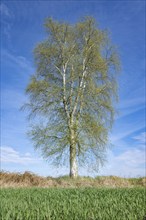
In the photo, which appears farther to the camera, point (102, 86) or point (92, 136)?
point (102, 86)

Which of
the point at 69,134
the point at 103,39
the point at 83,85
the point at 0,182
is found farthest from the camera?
the point at 103,39

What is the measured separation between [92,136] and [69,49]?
6.57 metres

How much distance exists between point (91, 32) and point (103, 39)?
112 cm

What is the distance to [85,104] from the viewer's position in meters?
21.8

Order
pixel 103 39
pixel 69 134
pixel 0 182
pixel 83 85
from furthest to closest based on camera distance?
pixel 103 39, pixel 83 85, pixel 69 134, pixel 0 182

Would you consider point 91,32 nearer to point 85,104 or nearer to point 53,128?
point 85,104

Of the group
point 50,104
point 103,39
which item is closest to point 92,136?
point 50,104

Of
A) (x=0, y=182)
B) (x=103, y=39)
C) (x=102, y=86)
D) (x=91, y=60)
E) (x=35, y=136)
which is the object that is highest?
(x=103, y=39)

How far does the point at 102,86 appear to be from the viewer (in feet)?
75.4

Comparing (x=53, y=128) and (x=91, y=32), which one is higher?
(x=91, y=32)

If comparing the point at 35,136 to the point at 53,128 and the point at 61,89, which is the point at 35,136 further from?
the point at 61,89

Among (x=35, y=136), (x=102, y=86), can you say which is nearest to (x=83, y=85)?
(x=102, y=86)

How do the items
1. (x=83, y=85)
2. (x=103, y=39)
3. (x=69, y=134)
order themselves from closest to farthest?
1. (x=69, y=134)
2. (x=83, y=85)
3. (x=103, y=39)

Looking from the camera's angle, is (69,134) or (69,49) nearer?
(69,134)
